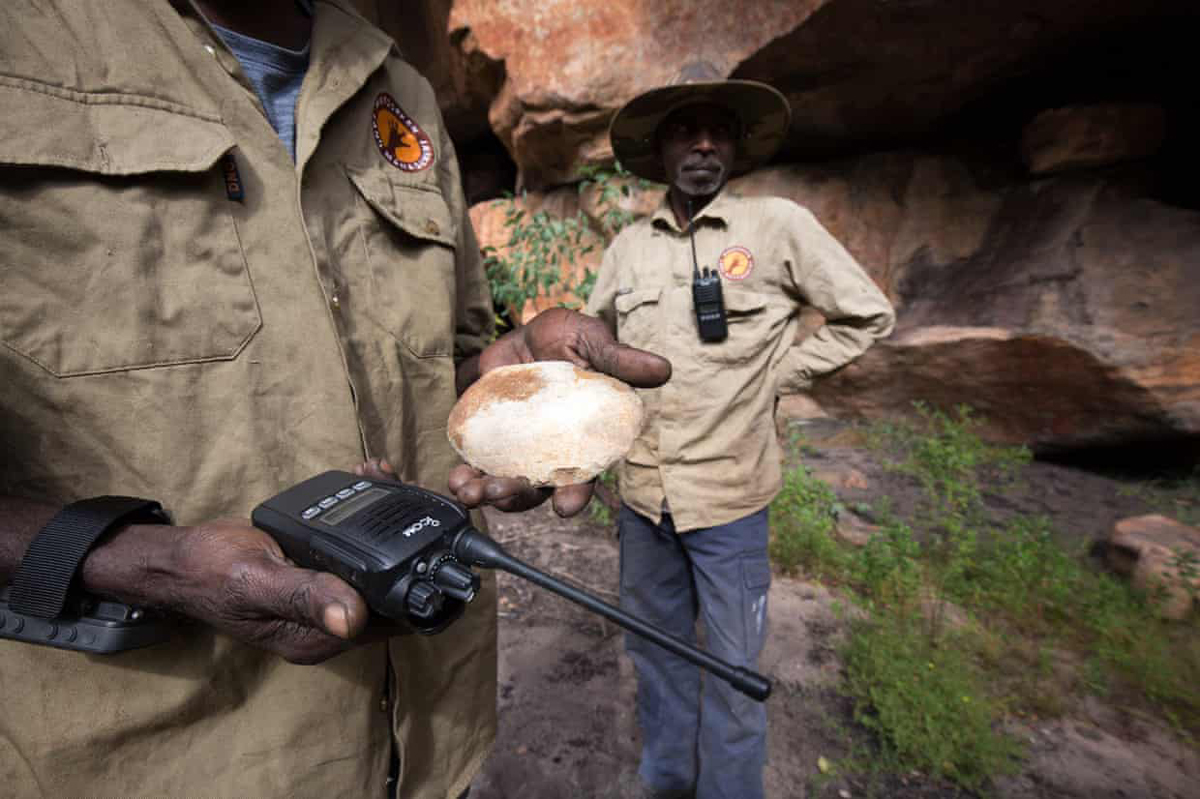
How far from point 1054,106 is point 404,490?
5876 mm

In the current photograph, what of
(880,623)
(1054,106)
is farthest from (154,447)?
(1054,106)

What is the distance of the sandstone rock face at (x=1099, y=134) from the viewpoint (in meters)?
3.88

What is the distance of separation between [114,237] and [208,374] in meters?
0.20

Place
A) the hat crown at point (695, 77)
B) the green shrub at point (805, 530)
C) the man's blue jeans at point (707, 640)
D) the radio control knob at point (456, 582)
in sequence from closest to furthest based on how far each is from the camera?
the radio control knob at point (456, 582) < the man's blue jeans at point (707, 640) < the hat crown at point (695, 77) < the green shrub at point (805, 530)

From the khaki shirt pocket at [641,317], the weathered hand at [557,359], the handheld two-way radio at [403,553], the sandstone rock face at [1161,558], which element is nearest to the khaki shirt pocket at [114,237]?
the handheld two-way radio at [403,553]

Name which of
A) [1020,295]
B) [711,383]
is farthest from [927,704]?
[1020,295]

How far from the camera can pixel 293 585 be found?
62 centimetres

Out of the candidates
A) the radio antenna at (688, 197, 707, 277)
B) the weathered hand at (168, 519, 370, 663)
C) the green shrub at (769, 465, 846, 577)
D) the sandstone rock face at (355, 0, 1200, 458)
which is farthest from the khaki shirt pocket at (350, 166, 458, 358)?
the sandstone rock face at (355, 0, 1200, 458)

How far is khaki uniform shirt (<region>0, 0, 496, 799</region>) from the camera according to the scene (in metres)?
0.65

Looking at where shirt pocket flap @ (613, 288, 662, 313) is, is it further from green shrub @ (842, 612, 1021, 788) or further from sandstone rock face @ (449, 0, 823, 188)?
sandstone rock face @ (449, 0, 823, 188)

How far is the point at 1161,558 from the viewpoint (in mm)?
2615

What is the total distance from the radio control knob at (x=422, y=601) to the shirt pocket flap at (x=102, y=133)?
0.67 metres

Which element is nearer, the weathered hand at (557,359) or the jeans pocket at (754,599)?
the weathered hand at (557,359)

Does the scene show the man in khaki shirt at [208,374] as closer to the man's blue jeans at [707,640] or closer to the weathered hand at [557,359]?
the weathered hand at [557,359]
